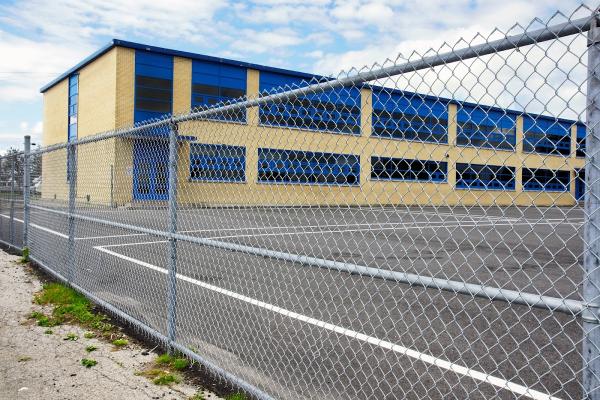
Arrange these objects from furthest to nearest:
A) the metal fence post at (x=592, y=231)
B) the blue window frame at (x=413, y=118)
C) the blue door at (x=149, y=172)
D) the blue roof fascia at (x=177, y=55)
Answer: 1. the blue roof fascia at (x=177, y=55)
2. the blue door at (x=149, y=172)
3. the blue window frame at (x=413, y=118)
4. the metal fence post at (x=592, y=231)

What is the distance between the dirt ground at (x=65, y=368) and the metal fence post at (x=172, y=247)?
0.37 m

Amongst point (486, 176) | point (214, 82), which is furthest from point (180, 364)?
point (214, 82)

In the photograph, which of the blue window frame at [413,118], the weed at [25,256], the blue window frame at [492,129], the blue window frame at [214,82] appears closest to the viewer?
the blue window frame at [492,129]

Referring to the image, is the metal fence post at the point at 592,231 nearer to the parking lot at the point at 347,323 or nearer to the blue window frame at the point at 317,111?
the parking lot at the point at 347,323

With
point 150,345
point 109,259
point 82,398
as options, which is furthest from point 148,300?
point 109,259

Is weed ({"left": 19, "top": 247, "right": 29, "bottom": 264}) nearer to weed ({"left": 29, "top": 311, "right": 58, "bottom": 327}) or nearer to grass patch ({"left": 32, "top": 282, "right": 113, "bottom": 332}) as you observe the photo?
grass patch ({"left": 32, "top": 282, "right": 113, "bottom": 332})

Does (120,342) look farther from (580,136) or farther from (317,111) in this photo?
(580,136)

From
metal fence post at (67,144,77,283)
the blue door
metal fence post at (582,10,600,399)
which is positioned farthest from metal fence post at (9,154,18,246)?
metal fence post at (582,10,600,399)

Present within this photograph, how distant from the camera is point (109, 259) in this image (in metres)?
9.66

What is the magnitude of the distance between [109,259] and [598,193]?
30.2ft

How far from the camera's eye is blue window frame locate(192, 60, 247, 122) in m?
28.9

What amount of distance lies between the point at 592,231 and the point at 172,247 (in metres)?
3.53

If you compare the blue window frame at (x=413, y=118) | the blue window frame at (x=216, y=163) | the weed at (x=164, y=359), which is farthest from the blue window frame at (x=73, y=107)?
the blue window frame at (x=413, y=118)

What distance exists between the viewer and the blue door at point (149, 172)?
19.7 ft
